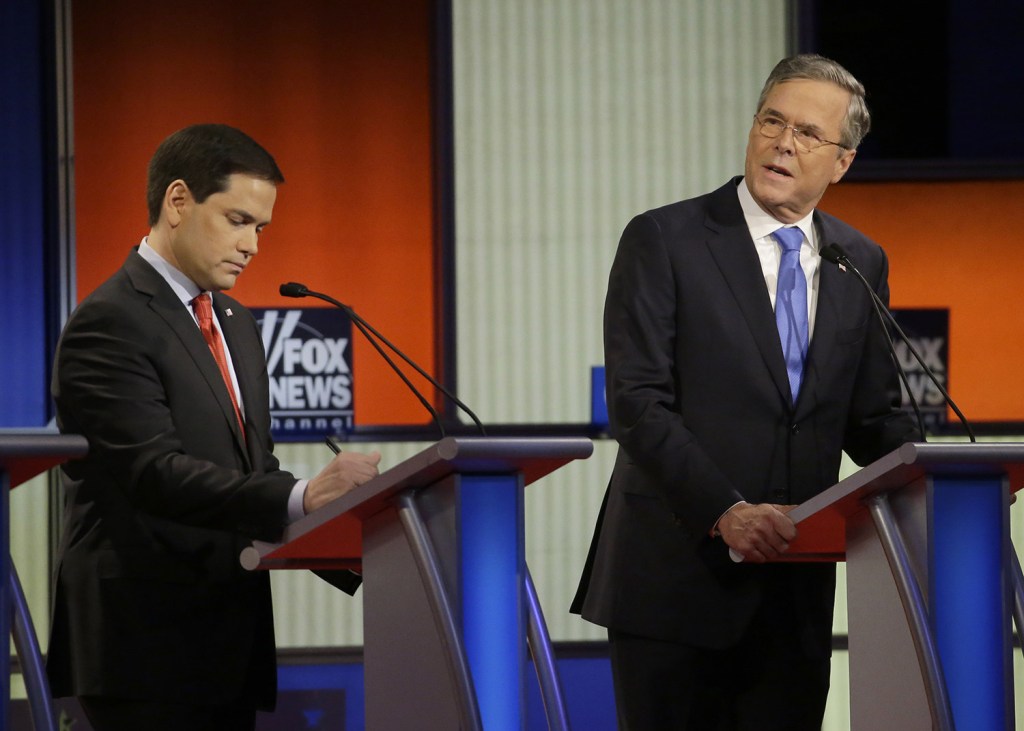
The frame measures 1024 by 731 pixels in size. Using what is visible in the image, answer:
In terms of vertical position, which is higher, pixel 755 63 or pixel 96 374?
pixel 755 63

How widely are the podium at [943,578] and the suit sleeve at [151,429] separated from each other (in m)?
0.89

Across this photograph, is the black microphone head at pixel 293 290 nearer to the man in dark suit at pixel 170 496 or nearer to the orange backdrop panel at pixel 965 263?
the man in dark suit at pixel 170 496

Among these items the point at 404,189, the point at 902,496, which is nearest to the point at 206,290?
the point at 902,496

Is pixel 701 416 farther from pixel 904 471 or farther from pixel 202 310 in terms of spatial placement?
pixel 202 310

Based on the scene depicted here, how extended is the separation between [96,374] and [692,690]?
1.12m

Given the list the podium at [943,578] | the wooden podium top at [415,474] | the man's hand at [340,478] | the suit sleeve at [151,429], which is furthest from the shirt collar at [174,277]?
the podium at [943,578]

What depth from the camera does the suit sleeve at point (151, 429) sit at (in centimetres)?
218

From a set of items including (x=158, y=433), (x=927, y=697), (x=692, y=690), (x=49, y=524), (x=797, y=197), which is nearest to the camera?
(x=927, y=697)

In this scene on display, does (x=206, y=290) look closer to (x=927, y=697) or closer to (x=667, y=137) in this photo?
(x=927, y=697)

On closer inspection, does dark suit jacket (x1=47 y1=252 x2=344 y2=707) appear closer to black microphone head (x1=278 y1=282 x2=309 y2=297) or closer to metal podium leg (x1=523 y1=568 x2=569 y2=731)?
black microphone head (x1=278 y1=282 x2=309 y2=297)

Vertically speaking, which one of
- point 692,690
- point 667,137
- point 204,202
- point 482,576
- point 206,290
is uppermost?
point 667,137

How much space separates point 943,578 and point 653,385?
0.72 meters

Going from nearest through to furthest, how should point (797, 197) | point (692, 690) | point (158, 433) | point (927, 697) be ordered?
point (927, 697)
point (158, 433)
point (692, 690)
point (797, 197)

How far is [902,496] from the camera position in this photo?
6.32 ft
